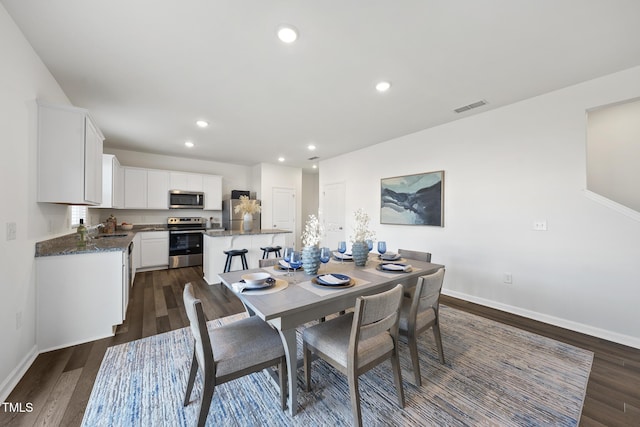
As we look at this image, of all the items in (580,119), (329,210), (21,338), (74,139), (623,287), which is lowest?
(21,338)

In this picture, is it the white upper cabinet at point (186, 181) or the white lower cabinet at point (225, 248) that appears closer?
the white lower cabinet at point (225, 248)

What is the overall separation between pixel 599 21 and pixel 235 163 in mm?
6688

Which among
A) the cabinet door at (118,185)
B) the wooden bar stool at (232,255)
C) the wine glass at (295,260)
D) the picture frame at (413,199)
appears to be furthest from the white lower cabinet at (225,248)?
the wine glass at (295,260)

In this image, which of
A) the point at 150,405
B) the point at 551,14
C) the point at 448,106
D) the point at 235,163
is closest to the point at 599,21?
the point at 551,14

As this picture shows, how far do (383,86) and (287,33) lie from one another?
123 centimetres

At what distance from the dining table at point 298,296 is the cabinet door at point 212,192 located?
463cm

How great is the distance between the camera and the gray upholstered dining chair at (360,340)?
1.33 meters

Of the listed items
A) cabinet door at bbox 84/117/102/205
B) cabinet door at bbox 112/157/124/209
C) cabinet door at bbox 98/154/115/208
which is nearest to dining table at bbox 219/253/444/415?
cabinet door at bbox 84/117/102/205

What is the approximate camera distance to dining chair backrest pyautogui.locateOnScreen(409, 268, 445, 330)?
170 cm

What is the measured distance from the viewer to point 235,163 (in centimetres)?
673

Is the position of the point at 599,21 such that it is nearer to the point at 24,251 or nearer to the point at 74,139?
the point at 74,139

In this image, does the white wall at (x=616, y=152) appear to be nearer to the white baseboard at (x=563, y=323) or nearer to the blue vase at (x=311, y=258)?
the white baseboard at (x=563, y=323)

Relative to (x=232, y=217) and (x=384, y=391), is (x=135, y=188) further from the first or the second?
(x=384, y=391)

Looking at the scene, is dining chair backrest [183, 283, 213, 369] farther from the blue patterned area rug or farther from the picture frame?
the picture frame
